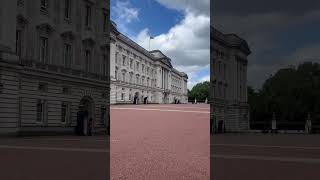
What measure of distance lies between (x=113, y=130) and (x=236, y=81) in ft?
8.39

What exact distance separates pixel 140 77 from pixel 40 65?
45.4m

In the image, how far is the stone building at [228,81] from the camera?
13.9 ft

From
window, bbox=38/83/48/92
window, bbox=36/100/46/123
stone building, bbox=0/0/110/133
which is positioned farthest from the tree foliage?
window, bbox=36/100/46/123

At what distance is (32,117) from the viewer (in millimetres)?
45469

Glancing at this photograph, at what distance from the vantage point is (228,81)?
5145mm

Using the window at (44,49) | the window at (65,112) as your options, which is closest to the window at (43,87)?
the window at (65,112)

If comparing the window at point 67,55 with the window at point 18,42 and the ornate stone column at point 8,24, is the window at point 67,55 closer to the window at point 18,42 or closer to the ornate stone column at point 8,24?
the window at point 18,42

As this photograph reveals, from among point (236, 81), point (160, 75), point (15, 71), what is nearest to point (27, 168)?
point (236, 81)

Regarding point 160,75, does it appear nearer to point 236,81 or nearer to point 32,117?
point 236,81

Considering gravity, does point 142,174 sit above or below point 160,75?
below

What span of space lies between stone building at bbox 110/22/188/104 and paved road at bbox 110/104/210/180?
0.18m

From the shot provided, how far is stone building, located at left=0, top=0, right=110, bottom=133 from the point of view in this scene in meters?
41.9

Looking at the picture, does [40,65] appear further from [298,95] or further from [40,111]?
[298,95]

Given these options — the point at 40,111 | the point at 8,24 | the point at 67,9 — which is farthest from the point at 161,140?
the point at 67,9
